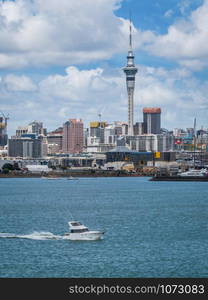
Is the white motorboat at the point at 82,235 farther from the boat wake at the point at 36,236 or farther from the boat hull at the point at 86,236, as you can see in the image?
the boat wake at the point at 36,236

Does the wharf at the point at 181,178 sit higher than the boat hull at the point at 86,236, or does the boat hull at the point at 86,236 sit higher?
the wharf at the point at 181,178

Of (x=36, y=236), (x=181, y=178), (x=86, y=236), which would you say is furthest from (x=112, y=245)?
(x=181, y=178)

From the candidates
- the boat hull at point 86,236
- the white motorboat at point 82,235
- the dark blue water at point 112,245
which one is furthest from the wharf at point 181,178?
the boat hull at point 86,236

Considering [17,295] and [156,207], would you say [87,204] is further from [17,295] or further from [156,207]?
[17,295]

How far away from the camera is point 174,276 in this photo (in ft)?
115

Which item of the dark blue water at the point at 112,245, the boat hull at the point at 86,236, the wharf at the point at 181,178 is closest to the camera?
the dark blue water at the point at 112,245

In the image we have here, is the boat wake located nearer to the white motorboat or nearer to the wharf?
the white motorboat

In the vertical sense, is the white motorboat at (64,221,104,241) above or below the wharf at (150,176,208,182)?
below

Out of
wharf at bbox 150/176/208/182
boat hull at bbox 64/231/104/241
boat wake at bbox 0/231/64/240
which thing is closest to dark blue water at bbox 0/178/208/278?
boat wake at bbox 0/231/64/240

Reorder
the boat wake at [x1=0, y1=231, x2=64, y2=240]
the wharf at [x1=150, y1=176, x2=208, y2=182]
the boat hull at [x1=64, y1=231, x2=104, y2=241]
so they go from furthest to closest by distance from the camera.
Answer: the wharf at [x1=150, y1=176, x2=208, y2=182] → the boat wake at [x1=0, y1=231, x2=64, y2=240] → the boat hull at [x1=64, y1=231, x2=104, y2=241]

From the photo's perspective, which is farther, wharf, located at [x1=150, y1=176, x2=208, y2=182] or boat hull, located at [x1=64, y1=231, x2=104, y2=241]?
wharf, located at [x1=150, y1=176, x2=208, y2=182]

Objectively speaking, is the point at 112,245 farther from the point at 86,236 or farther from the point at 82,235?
the point at 82,235

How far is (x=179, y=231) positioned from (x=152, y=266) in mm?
14140

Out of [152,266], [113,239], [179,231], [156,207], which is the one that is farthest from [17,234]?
[156,207]
